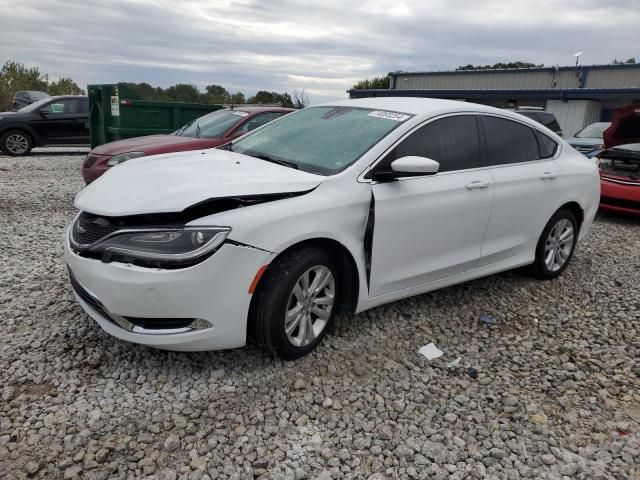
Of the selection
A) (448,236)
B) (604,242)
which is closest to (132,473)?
(448,236)

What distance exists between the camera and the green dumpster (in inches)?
407

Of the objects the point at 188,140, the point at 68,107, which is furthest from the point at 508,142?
the point at 68,107

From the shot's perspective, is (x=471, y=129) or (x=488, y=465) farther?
(x=471, y=129)

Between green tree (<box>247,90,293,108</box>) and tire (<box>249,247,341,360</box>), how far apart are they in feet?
50.3

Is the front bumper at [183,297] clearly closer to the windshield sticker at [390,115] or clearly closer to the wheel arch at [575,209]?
the windshield sticker at [390,115]

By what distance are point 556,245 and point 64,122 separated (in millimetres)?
12372

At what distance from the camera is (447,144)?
159 inches

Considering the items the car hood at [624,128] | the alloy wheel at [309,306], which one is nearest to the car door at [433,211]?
the alloy wheel at [309,306]

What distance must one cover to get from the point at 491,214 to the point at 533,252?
3.10ft

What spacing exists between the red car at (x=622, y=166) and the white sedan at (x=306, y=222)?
13.6ft

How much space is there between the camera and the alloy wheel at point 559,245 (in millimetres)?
5074

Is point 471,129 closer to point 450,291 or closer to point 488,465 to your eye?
point 450,291

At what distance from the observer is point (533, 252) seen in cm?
491

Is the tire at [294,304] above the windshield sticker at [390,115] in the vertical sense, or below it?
below
